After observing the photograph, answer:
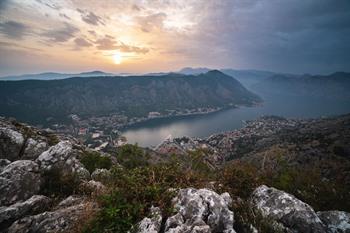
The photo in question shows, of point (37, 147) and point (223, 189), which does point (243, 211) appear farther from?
point (37, 147)

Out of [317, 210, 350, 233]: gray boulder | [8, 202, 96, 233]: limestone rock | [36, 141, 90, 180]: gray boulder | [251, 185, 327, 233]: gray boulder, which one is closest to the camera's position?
[8, 202, 96, 233]: limestone rock

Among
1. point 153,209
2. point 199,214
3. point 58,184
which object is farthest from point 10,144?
point 199,214

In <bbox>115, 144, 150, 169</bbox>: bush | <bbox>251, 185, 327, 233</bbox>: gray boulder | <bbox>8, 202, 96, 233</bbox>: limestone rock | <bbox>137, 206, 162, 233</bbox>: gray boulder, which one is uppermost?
<bbox>137, 206, 162, 233</bbox>: gray boulder

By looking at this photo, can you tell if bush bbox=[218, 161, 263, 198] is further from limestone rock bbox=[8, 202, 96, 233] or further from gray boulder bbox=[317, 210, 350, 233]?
limestone rock bbox=[8, 202, 96, 233]

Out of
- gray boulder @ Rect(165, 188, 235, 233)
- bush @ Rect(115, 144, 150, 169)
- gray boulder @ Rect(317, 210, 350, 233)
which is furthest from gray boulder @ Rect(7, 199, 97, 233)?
bush @ Rect(115, 144, 150, 169)

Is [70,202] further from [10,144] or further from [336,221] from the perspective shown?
[336,221]
